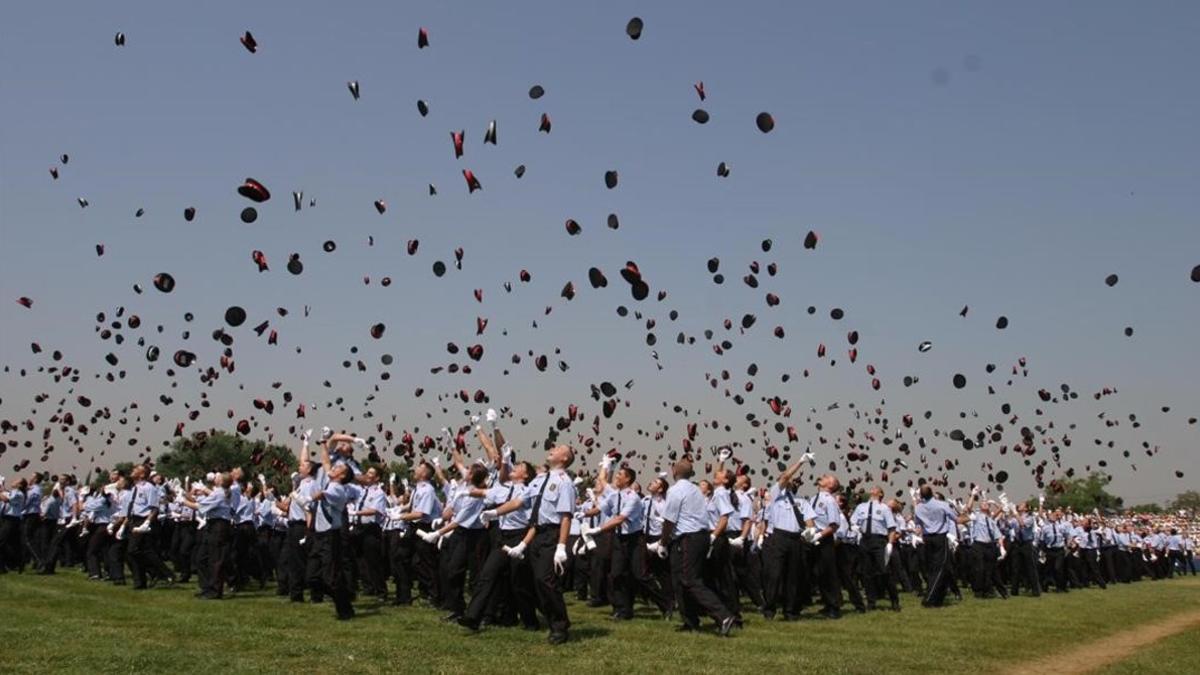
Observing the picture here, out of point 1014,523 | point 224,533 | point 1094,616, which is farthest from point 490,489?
point 1014,523

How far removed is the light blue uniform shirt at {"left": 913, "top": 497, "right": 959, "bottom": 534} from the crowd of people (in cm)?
3

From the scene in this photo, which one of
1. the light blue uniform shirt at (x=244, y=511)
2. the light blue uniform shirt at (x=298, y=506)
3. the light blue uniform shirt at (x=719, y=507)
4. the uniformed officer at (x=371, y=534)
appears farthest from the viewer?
the light blue uniform shirt at (x=244, y=511)

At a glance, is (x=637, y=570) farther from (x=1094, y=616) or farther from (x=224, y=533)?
(x=1094, y=616)

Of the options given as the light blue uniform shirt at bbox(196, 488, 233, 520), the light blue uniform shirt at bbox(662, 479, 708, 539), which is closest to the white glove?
the light blue uniform shirt at bbox(662, 479, 708, 539)

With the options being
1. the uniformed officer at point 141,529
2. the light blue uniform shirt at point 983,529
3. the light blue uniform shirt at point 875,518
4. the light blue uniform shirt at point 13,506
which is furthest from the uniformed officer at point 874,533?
the light blue uniform shirt at point 13,506

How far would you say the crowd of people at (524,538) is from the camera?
14.4 metres

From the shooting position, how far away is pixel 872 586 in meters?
23.0

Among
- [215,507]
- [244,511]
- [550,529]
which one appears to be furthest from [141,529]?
[550,529]

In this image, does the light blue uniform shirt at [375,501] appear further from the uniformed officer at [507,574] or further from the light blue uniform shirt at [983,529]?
the light blue uniform shirt at [983,529]

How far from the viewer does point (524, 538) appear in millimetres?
13555

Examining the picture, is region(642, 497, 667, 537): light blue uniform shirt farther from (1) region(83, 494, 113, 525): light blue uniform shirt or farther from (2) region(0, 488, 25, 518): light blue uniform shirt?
(2) region(0, 488, 25, 518): light blue uniform shirt

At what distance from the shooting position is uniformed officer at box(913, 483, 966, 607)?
22312 mm

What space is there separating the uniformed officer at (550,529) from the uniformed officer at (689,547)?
2230 mm

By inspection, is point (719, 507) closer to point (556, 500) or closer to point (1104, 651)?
point (556, 500)
